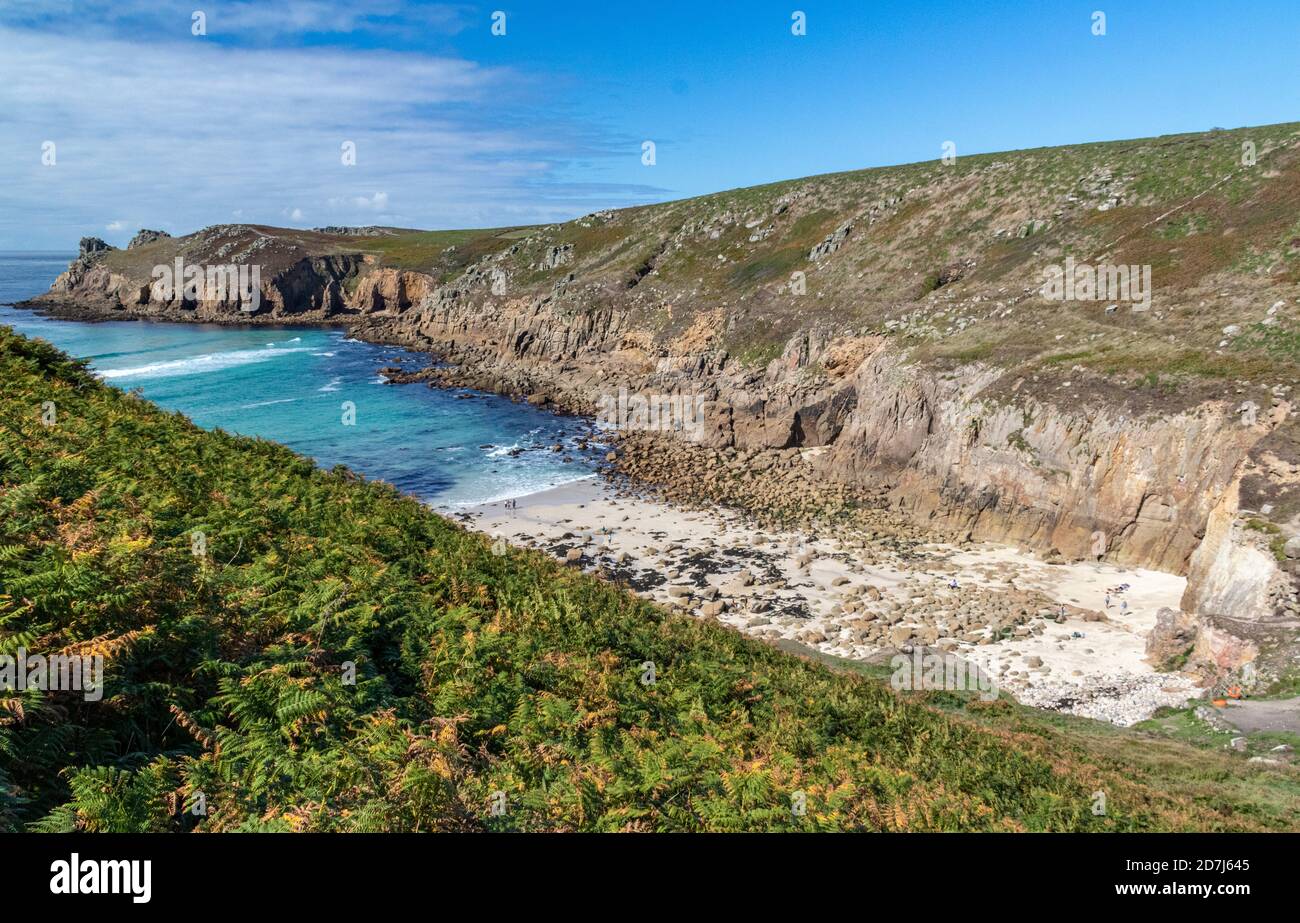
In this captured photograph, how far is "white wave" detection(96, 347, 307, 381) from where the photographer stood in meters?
74.3

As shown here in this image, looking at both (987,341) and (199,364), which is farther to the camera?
(199,364)

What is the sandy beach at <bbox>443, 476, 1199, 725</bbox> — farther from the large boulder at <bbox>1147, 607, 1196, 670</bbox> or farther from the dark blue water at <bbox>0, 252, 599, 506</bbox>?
the dark blue water at <bbox>0, 252, 599, 506</bbox>

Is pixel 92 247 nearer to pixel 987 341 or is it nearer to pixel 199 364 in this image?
pixel 199 364

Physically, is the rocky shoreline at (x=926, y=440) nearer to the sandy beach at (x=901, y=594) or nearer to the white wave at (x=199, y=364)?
the sandy beach at (x=901, y=594)

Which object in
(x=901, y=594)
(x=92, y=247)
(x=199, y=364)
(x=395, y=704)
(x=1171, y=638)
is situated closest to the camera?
(x=395, y=704)

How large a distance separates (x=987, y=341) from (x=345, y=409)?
170 ft

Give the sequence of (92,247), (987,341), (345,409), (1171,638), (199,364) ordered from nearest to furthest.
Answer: (1171,638)
(987,341)
(345,409)
(199,364)
(92,247)

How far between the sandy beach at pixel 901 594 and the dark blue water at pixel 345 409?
8.53m

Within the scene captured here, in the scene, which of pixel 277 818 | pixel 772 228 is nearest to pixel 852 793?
pixel 277 818

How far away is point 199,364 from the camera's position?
81.5 meters

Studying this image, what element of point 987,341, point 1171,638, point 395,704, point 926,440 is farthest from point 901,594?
point 395,704

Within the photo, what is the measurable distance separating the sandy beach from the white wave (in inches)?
2129

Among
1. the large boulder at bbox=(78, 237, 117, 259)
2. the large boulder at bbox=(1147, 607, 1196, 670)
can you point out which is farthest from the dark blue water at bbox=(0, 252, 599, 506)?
the large boulder at bbox=(78, 237, 117, 259)

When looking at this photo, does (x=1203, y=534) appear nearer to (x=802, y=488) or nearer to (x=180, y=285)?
(x=802, y=488)
